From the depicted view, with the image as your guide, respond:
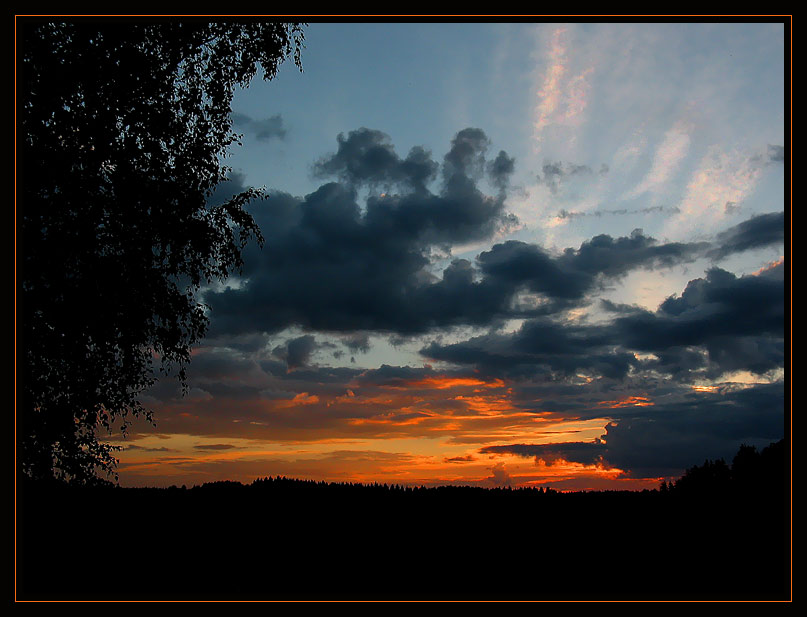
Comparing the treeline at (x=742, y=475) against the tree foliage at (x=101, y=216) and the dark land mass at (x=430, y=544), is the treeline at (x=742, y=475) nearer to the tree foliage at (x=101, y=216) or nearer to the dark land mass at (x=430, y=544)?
the dark land mass at (x=430, y=544)

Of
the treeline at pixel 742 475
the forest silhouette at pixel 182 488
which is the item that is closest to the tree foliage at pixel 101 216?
the forest silhouette at pixel 182 488

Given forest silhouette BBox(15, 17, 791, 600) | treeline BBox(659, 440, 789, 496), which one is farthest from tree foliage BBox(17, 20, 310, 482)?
treeline BBox(659, 440, 789, 496)

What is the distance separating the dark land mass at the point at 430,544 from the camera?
8992 mm

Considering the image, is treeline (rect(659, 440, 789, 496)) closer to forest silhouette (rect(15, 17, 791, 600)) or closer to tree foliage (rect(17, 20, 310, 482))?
forest silhouette (rect(15, 17, 791, 600))

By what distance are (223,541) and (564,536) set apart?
17.3 feet

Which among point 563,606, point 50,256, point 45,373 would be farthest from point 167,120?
point 563,606

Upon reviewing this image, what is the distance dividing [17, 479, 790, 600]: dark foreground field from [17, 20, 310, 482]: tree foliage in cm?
272

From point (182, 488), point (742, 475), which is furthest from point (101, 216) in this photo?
point (742, 475)

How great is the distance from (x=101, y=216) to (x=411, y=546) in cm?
909

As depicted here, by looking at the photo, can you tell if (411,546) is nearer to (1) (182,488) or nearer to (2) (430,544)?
(2) (430,544)

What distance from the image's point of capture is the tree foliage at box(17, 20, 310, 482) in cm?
1306

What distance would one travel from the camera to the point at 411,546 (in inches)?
391

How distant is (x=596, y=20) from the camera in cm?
1010

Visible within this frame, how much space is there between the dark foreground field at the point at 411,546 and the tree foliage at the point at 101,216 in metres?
2.72
